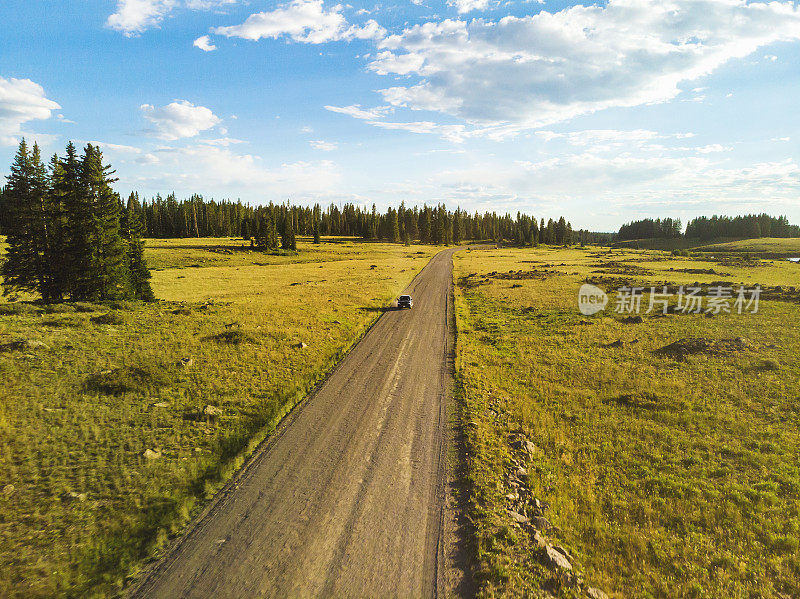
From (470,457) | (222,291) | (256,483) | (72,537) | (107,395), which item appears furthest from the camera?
(222,291)

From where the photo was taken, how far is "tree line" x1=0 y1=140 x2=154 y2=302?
35531mm

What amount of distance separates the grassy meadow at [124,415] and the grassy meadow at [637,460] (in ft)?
30.8

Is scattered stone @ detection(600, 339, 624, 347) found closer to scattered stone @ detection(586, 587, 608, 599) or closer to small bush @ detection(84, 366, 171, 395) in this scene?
scattered stone @ detection(586, 587, 608, 599)

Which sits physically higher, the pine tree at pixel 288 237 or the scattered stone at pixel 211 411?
the pine tree at pixel 288 237

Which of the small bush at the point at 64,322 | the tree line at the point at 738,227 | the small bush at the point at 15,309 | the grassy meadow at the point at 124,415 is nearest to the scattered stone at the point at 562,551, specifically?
the grassy meadow at the point at 124,415

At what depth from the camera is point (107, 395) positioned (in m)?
17.4

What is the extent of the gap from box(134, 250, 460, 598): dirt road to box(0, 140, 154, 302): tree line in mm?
32826

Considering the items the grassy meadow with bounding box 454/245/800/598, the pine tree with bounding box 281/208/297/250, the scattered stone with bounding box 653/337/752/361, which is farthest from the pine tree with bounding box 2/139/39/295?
the pine tree with bounding box 281/208/297/250

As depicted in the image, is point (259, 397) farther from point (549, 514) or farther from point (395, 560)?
point (549, 514)

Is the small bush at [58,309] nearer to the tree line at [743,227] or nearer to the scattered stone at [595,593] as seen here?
the scattered stone at [595,593]

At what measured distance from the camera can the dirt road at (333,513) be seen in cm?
869

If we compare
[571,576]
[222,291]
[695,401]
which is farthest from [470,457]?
[222,291]

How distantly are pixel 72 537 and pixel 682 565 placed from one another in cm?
1656

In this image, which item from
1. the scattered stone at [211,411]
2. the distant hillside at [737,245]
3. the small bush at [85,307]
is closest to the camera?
the scattered stone at [211,411]
